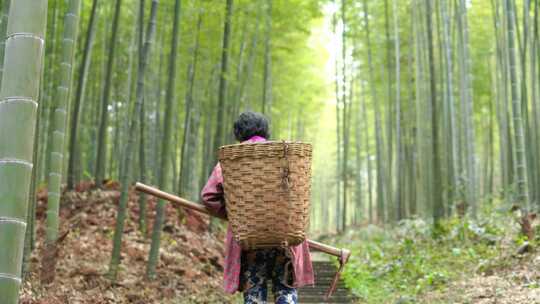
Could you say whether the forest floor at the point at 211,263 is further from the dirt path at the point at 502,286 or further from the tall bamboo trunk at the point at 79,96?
the tall bamboo trunk at the point at 79,96

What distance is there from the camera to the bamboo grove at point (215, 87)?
194cm

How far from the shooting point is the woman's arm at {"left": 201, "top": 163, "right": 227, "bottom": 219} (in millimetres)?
2291

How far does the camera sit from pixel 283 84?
1355cm

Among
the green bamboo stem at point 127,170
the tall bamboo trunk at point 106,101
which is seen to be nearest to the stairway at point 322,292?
the green bamboo stem at point 127,170

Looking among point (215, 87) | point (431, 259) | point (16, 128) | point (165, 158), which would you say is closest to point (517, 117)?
point (431, 259)

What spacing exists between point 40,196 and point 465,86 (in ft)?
20.5

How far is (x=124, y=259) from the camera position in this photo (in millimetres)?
5398

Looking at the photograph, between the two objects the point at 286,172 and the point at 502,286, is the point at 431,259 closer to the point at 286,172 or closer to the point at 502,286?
the point at 502,286

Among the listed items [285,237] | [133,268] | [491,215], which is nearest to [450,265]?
[491,215]

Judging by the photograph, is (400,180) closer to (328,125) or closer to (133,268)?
(133,268)

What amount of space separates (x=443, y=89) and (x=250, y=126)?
7712 mm

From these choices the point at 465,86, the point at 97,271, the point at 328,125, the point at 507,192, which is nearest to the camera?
the point at 97,271

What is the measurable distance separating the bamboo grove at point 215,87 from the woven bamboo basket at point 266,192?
0.76 meters

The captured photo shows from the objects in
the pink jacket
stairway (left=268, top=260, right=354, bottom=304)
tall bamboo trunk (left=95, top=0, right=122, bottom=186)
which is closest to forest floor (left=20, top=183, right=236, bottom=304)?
tall bamboo trunk (left=95, top=0, right=122, bottom=186)
